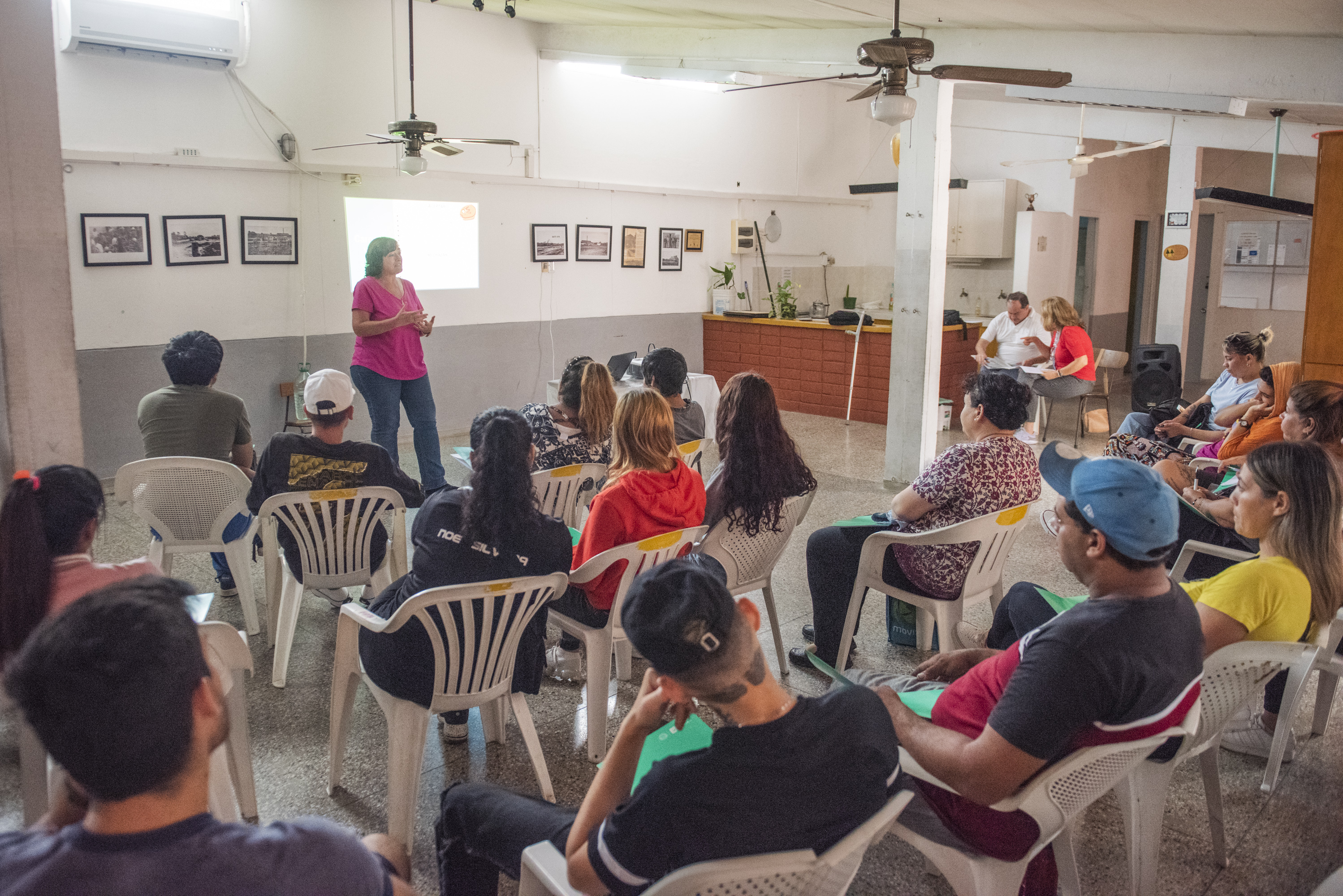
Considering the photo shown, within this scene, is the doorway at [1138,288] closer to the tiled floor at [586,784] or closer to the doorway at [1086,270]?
the doorway at [1086,270]

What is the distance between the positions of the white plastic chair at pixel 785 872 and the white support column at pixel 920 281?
17.2 feet

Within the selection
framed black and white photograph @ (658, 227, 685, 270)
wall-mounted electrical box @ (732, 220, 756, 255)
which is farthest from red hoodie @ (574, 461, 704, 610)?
wall-mounted electrical box @ (732, 220, 756, 255)

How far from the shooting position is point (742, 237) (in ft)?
34.7

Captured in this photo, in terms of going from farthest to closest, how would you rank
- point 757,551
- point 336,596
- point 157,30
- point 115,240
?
point 115,240 < point 157,30 < point 336,596 < point 757,551

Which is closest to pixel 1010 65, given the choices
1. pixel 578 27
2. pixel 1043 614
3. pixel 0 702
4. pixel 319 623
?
pixel 578 27

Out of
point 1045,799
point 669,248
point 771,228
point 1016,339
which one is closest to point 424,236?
point 669,248

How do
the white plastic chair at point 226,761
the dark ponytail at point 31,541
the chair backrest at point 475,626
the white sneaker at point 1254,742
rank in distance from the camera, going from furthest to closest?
the white sneaker at point 1254,742 → the chair backrest at point 475,626 → the white plastic chair at point 226,761 → the dark ponytail at point 31,541

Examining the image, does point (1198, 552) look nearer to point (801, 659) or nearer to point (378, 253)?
point (801, 659)

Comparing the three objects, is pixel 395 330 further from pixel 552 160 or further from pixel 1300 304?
pixel 1300 304

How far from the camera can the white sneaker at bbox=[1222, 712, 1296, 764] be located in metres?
3.00

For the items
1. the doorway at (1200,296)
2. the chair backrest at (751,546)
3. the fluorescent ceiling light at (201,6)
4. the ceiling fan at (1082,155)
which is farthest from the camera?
the doorway at (1200,296)

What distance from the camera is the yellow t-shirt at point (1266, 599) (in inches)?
89.8

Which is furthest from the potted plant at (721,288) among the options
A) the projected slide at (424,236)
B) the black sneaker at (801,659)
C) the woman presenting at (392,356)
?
the black sneaker at (801,659)

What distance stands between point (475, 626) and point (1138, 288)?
539 inches
